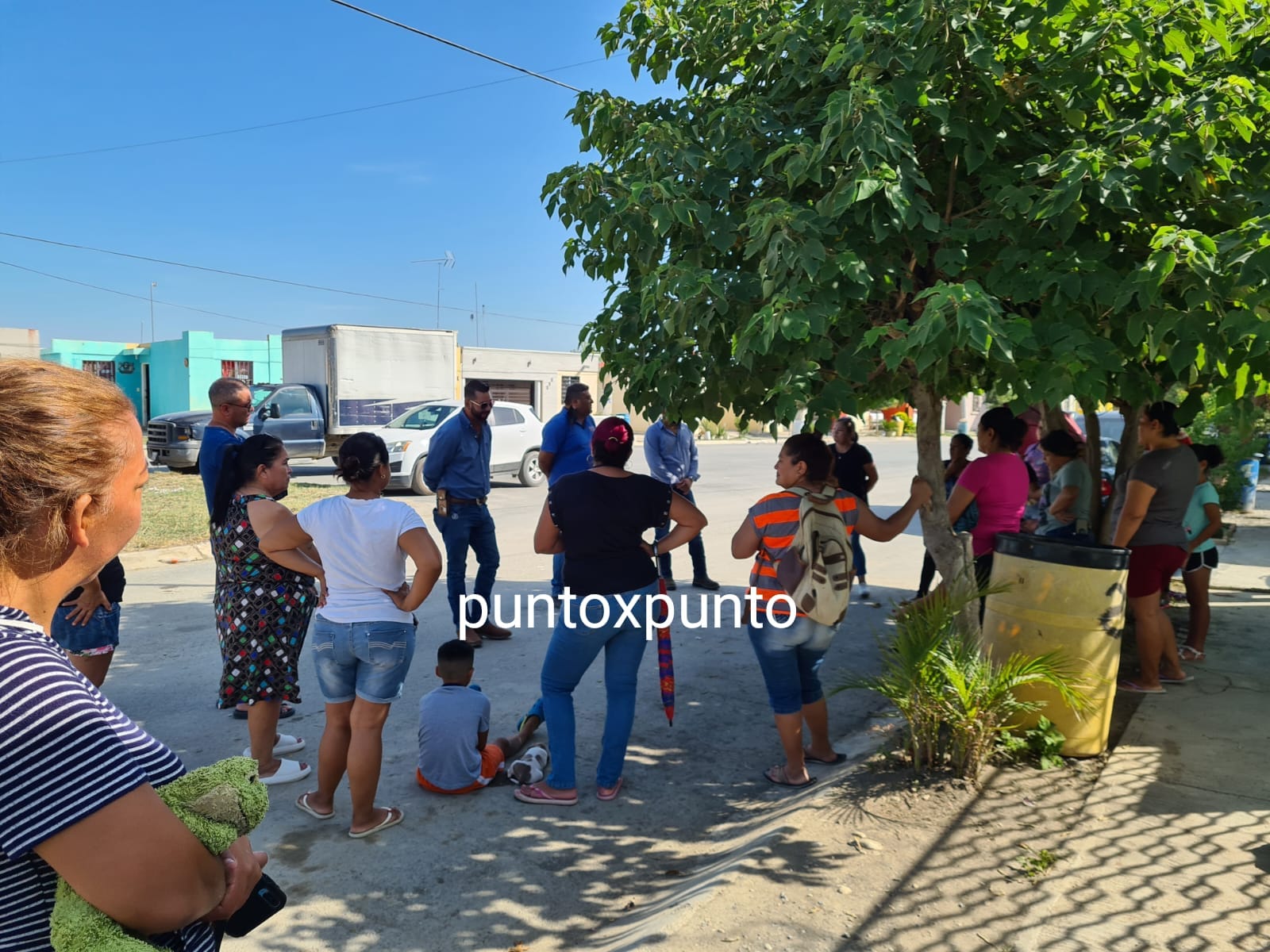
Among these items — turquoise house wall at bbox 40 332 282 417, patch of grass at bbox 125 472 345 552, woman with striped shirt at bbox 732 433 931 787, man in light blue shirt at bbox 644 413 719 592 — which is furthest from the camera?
turquoise house wall at bbox 40 332 282 417

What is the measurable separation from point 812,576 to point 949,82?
7.82 ft

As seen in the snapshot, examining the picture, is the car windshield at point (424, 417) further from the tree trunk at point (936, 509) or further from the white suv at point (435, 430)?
the tree trunk at point (936, 509)

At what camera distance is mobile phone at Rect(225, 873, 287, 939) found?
156 cm

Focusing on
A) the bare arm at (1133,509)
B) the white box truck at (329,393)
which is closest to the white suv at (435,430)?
the white box truck at (329,393)

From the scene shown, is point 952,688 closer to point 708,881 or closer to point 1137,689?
point 708,881

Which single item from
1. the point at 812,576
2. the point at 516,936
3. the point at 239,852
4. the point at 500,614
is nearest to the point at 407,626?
the point at 516,936

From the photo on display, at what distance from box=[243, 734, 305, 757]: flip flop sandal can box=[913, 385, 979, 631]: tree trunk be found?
3.62 meters

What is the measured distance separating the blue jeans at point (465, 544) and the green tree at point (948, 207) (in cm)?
256

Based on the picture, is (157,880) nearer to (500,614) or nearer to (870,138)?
(870,138)

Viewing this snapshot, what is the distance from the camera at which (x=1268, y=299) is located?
299 cm

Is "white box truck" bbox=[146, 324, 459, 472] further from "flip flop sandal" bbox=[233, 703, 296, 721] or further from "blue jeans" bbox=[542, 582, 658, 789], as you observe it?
"blue jeans" bbox=[542, 582, 658, 789]

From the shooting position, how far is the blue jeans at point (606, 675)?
414 cm

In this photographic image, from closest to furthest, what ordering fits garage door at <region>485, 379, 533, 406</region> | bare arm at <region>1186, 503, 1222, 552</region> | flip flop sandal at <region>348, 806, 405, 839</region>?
flip flop sandal at <region>348, 806, 405, 839</region>, bare arm at <region>1186, 503, 1222, 552</region>, garage door at <region>485, 379, 533, 406</region>

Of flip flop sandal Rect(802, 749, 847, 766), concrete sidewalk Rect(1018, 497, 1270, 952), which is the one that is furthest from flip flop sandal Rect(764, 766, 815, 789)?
concrete sidewalk Rect(1018, 497, 1270, 952)
